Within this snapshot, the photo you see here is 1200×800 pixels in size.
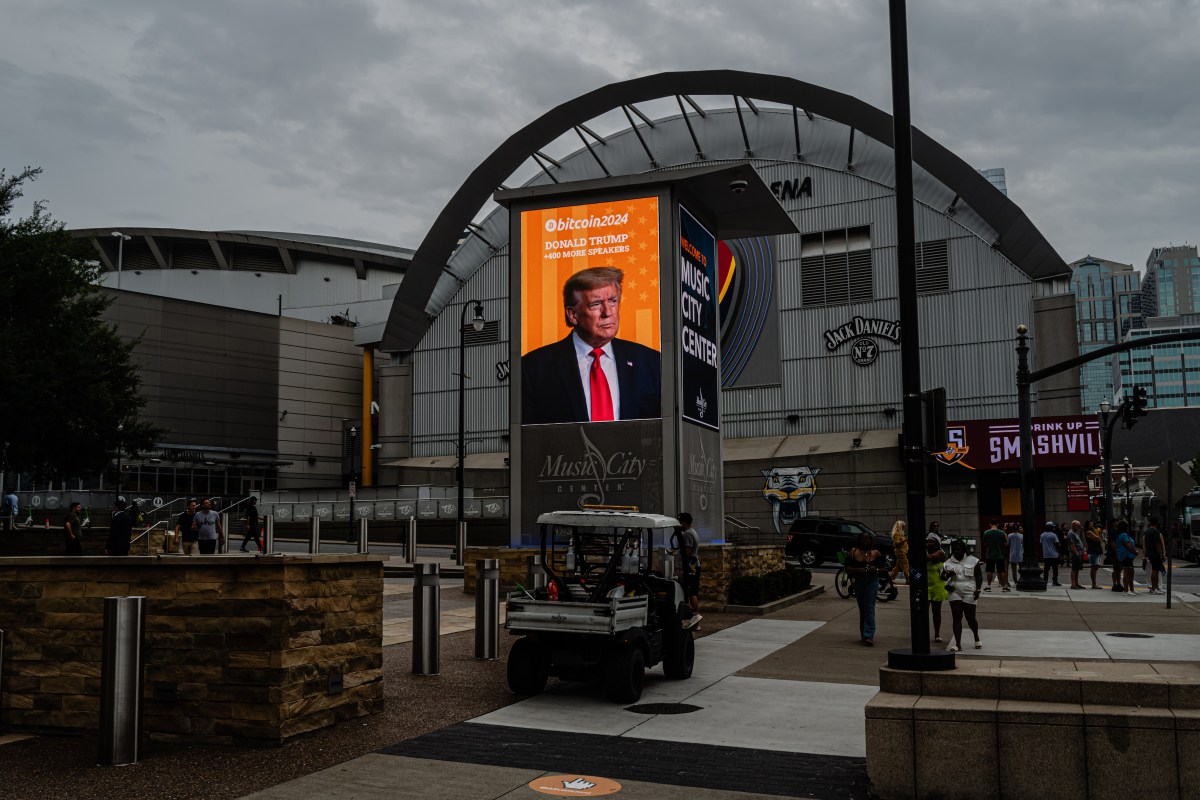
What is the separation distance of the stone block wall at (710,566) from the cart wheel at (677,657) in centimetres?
755

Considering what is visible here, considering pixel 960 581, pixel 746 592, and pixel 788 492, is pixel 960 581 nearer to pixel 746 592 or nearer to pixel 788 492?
pixel 746 592

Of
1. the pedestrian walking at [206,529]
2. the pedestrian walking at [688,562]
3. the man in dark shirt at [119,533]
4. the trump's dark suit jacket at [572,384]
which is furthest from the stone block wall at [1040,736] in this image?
the pedestrian walking at [206,529]

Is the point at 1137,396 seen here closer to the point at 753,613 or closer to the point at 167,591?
the point at 753,613

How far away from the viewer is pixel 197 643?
859 centimetres

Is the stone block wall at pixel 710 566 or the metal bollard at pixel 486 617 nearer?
the metal bollard at pixel 486 617

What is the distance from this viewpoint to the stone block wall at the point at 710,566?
20.2 meters

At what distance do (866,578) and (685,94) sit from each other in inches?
1496

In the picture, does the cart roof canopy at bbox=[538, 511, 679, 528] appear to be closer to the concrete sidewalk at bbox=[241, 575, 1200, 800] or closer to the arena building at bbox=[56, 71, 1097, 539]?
the concrete sidewalk at bbox=[241, 575, 1200, 800]

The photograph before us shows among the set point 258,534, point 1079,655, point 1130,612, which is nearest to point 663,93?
point 258,534

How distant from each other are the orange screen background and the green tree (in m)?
14.5

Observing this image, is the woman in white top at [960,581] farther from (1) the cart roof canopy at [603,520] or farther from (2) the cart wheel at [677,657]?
(1) the cart roof canopy at [603,520]

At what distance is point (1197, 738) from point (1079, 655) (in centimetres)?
840

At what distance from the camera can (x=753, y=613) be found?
19.6m

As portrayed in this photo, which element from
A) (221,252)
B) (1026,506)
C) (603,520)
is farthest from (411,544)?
(221,252)
